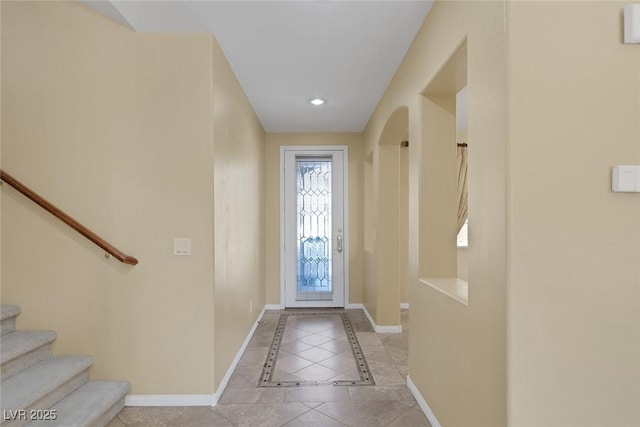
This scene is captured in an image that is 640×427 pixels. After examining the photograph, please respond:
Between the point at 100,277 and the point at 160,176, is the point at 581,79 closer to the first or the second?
the point at 160,176

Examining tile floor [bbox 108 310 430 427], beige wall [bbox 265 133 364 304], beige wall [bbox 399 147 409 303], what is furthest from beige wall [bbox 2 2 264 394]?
beige wall [bbox 399 147 409 303]

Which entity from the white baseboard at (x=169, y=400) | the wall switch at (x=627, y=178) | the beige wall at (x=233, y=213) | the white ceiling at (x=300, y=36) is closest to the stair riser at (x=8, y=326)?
the white baseboard at (x=169, y=400)

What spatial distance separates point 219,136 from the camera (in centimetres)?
265

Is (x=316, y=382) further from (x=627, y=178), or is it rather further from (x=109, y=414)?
(x=627, y=178)

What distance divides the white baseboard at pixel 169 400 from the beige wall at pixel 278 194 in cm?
281

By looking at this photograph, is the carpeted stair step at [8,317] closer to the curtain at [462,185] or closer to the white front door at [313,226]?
the white front door at [313,226]

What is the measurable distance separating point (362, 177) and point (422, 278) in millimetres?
2972

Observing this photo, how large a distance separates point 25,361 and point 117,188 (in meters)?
1.18

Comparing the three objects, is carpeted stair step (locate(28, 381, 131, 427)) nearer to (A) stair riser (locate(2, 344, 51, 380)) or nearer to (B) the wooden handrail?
(A) stair riser (locate(2, 344, 51, 380))

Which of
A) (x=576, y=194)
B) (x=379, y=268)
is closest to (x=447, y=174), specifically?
(x=576, y=194)

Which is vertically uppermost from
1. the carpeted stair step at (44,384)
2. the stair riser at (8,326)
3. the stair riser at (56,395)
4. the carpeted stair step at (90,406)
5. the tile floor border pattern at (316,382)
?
the stair riser at (8,326)

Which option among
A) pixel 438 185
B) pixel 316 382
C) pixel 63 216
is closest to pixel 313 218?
pixel 316 382

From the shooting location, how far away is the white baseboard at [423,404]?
2211 mm

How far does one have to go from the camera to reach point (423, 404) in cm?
242
